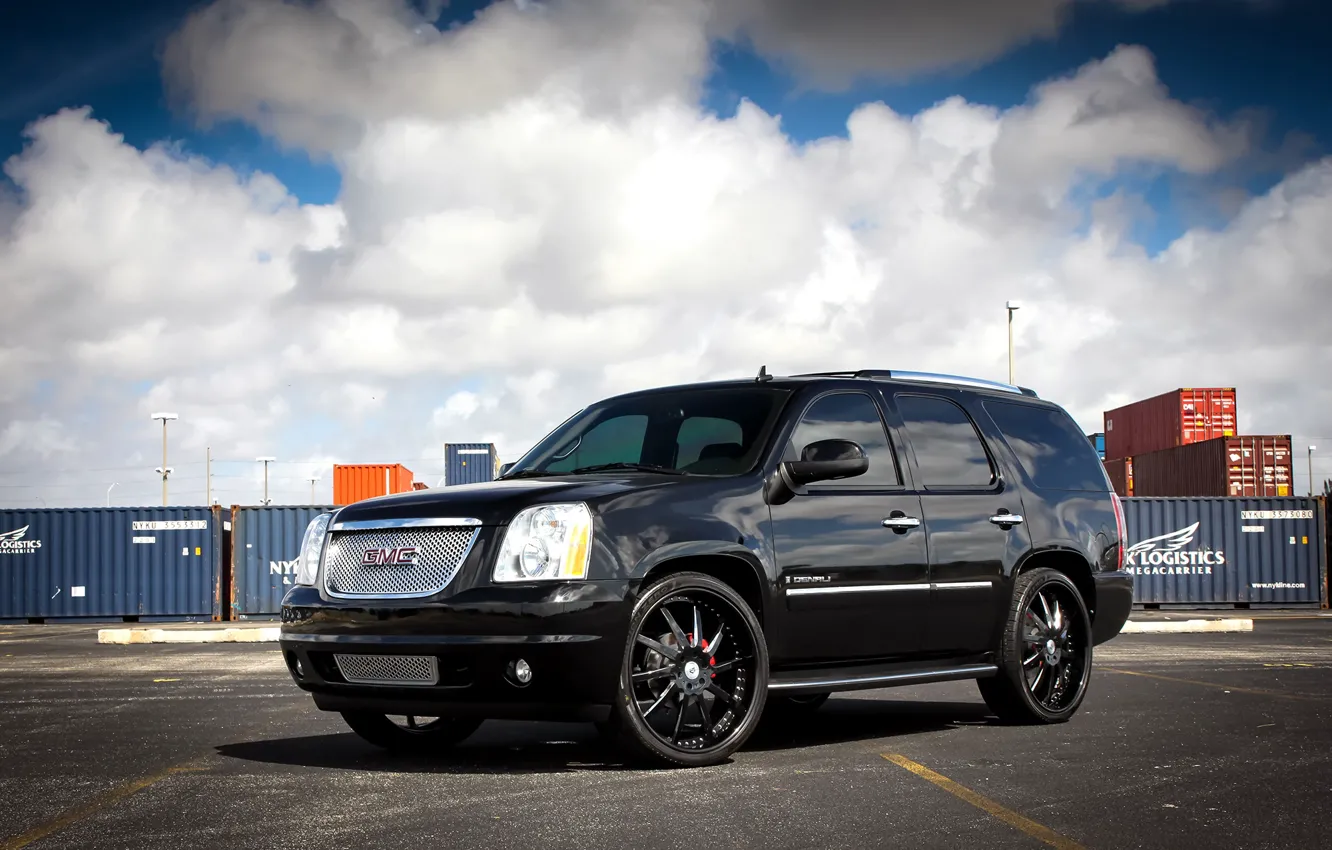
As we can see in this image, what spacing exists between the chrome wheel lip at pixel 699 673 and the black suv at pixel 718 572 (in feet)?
0.04

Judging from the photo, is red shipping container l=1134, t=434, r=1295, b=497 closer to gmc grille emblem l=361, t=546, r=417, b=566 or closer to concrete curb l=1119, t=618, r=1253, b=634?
concrete curb l=1119, t=618, r=1253, b=634

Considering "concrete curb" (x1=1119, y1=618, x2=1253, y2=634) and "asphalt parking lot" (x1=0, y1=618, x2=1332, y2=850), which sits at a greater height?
"asphalt parking lot" (x1=0, y1=618, x2=1332, y2=850)

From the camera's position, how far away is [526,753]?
7098mm

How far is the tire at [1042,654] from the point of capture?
8031 millimetres

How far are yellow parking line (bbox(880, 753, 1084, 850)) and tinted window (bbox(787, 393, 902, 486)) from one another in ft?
5.09

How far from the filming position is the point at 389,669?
637cm

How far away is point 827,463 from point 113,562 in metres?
29.0

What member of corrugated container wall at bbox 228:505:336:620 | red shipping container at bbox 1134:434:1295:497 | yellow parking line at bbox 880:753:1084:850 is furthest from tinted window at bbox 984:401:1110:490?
red shipping container at bbox 1134:434:1295:497

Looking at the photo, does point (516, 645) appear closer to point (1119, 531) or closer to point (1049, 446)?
point (1049, 446)

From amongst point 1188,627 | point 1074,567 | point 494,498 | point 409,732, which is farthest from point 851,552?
point 1188,627

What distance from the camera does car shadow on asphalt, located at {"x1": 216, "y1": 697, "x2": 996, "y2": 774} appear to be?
6.65 m

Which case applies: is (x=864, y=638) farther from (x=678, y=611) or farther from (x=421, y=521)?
(x=421, y=521)

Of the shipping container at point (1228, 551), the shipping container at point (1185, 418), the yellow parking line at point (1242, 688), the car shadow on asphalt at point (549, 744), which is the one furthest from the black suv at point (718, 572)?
the shipping container at point (1185, 418)

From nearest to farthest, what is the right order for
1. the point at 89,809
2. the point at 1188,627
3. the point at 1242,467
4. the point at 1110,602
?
the point at 89,809 → the point at 1110,602 → the point at 1188,627 → the point at 1242,467
